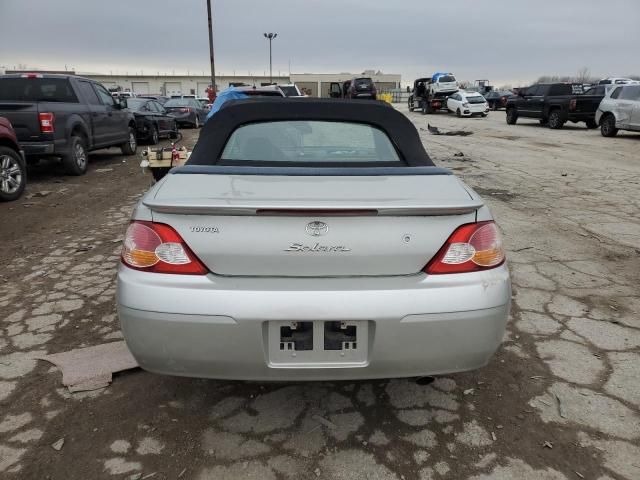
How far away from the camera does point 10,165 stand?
738 cm

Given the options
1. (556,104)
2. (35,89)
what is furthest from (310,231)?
(556,104)

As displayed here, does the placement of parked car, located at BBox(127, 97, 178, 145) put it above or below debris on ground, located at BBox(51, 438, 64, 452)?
above

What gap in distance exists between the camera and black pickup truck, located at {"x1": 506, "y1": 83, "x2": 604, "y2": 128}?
19.1 m

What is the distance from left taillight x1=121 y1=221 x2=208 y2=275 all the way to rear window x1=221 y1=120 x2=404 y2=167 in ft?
3.10

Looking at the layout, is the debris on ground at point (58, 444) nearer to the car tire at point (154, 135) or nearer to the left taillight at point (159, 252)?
the left taillight at point (159, 252)

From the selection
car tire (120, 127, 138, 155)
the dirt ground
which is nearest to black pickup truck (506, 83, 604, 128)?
car tire (120, 127, 138, 155)

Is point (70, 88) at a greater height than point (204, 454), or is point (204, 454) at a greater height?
point (70, 88)

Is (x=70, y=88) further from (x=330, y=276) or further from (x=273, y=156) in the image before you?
(x=330, y=276)

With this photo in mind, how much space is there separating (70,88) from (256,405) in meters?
9.32

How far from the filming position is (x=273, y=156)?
308cm

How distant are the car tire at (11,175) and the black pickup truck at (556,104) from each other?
1902 centimetres

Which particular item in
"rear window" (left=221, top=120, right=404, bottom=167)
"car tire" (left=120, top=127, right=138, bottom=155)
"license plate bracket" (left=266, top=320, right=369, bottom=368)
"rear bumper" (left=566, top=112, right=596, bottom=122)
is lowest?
"car tire" (left=120, top=127, right=138, bottom=155)

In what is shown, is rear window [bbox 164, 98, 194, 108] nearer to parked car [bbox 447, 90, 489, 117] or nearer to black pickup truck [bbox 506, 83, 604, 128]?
black pickup truck [bbox 506, 83, 604, 128]

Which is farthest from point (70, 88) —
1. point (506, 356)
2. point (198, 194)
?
point (506, 356)
